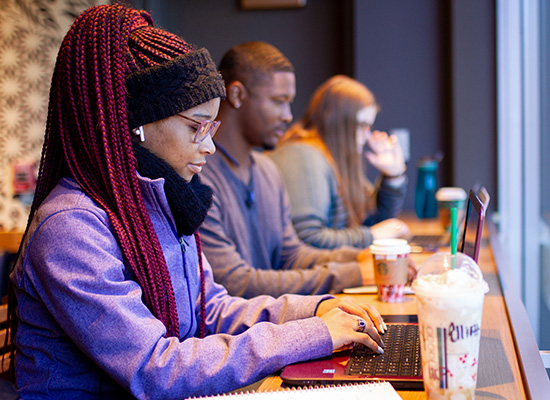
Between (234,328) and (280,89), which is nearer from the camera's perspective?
(234,328)

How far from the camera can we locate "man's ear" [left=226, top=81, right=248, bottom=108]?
212 centimetres

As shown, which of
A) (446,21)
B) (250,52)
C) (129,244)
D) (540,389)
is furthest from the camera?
(446,21)

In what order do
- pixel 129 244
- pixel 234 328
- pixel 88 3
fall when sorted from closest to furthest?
pixel 129 244 < pixel 234 328 < pixel 88 3

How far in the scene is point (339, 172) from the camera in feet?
9.73

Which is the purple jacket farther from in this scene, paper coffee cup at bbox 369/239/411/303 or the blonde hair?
the blonde hair

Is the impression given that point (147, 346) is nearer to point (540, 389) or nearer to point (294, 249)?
point (540, 389)

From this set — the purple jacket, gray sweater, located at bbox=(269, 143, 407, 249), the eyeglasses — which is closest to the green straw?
the purple jacket

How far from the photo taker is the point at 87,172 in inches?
45.1

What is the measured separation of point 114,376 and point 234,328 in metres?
0.39

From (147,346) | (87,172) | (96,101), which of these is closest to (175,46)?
(96,101)

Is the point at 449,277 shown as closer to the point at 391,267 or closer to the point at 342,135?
the point at 391,267

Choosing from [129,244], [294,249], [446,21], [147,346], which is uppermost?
[446,21]

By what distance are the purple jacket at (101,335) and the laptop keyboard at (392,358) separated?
0.07 metres

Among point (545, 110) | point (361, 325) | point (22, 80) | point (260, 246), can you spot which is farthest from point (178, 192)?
point (545, 110)
